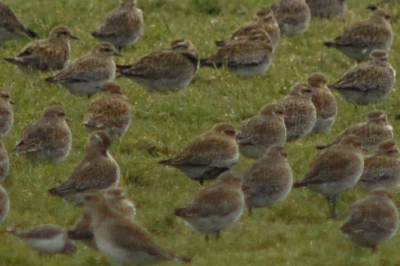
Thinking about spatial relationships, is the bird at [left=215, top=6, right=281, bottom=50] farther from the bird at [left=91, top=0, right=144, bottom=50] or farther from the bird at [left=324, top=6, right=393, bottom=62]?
the bird at [left=91, top=0, right=144, bottom=50]

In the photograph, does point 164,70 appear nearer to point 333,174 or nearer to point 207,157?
point 207,157

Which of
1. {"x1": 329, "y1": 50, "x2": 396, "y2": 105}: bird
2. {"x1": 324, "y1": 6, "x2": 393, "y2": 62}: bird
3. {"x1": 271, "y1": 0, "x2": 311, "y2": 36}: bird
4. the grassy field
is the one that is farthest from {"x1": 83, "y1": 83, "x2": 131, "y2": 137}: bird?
{"x1": 271, "y1": 0, "x2": 311, "y2": 36}: bird

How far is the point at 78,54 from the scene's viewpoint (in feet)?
71.8

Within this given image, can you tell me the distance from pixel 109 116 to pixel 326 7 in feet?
34.9

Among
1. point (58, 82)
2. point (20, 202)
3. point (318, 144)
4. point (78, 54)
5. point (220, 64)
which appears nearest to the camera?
point (20, 202)

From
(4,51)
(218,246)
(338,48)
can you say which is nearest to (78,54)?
(4,51)

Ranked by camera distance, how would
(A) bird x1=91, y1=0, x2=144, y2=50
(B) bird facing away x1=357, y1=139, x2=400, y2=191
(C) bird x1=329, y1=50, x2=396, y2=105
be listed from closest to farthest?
1. (B) bird facing away x1=357, y1=139, x2=400, y2=191
2. (C) bird x1=329, y1=50, x2=396, y2=105
3. (A) bird x1=91, y1=0, x2=144, y2=50

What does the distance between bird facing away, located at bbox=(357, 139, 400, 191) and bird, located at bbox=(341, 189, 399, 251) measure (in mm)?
1739

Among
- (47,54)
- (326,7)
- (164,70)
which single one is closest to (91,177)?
(164,70)

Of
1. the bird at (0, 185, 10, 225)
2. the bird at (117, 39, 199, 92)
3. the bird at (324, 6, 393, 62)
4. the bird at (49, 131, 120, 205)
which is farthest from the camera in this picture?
the bird at (324, 6, 393, 62)

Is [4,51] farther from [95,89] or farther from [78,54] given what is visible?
[95,89]

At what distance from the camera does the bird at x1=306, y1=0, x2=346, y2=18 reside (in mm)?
25562

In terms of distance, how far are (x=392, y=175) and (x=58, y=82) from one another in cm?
640

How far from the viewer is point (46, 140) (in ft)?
51.0
